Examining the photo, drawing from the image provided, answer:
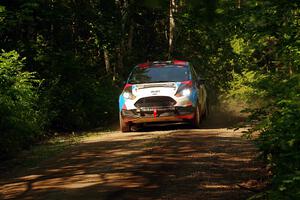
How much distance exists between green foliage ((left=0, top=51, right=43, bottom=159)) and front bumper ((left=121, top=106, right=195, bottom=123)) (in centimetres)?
249

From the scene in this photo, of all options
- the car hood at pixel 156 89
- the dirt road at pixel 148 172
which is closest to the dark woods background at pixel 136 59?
the dirt road at pixel 148 172

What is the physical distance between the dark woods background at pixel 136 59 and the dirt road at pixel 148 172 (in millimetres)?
1040

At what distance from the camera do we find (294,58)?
22.4ft

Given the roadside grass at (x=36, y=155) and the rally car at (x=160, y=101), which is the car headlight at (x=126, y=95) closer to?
the rally car at (x=160, y=101)

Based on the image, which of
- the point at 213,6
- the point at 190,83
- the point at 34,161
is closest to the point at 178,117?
the point at 190,83

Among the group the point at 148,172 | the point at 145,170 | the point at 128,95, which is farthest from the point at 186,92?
the point at 148,172

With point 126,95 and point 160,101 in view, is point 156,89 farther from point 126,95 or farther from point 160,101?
point 126,95

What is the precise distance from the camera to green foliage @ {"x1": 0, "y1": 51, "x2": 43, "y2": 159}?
37.2 ft

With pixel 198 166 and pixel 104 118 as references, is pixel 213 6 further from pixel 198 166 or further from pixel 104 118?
pixel 104 118

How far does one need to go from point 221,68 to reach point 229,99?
4014 millimetres

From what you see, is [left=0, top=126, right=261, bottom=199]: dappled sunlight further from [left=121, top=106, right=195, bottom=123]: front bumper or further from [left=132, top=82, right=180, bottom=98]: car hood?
[left=132, top=82, right=180, bottom=98]: car hood

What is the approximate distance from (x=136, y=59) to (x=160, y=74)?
14643mm

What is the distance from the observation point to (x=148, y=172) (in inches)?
323

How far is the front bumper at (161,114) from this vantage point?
13656 millimetres
